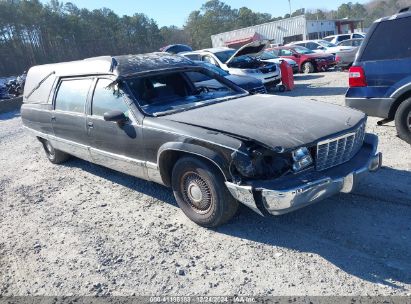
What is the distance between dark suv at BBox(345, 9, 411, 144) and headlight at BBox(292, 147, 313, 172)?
2.85 meters

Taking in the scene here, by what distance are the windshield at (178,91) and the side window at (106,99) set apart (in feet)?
0.61

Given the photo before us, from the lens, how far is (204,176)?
12.0ft

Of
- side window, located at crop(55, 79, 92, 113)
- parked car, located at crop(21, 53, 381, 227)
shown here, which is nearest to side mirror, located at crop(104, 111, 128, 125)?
parked car, located at crop(21, 53, 381, 227)

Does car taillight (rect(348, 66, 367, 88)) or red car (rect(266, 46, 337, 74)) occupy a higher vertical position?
car taillight (rect(348, 66, 367, 88))

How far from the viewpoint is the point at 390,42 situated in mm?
5449

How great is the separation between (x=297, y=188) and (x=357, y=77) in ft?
11.0

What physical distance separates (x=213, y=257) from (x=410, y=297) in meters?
1.61

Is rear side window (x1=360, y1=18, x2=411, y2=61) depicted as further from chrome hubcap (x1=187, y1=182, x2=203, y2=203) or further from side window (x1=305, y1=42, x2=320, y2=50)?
side window (x1=305, y1=42, x2=320, y2=50)

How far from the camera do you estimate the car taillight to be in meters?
5.68

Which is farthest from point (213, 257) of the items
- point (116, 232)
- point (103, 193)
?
point (103, 193)

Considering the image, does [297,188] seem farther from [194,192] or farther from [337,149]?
[194,192]

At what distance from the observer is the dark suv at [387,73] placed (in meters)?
5.35

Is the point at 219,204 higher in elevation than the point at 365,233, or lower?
higher

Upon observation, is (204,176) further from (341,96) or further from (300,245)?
(341,96)
